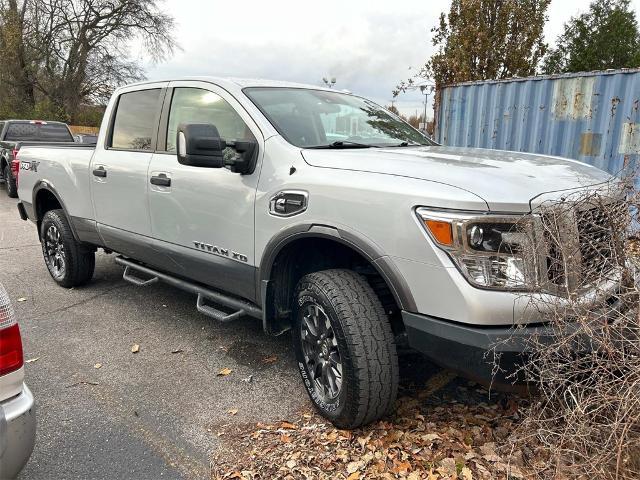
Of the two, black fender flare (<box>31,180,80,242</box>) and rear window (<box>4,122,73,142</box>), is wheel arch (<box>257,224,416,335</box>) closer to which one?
black fender flare (<box>31,180,80,242</box>)

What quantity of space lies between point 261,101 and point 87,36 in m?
29.1

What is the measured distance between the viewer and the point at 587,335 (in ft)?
6.90

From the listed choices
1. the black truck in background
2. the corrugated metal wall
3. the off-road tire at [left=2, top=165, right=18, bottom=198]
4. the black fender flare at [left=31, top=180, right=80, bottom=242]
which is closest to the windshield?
the black fender flare at [left=31, top=180, right=80, bottom=242]

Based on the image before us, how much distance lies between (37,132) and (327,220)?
1343 centimetres

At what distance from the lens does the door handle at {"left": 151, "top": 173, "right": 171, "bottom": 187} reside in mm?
3711

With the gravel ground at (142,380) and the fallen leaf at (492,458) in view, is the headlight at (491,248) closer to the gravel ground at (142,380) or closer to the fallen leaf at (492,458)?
the fallen leaf at (492,458)

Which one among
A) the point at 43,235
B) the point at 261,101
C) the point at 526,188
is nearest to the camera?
the point at 526,188

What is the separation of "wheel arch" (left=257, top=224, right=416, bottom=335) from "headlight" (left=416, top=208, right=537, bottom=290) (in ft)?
1.03

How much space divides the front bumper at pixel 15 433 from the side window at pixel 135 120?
247cm

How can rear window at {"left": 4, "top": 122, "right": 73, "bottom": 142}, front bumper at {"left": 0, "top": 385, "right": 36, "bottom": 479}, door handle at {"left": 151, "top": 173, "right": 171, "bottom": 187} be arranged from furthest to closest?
1. rear window at {"left": 4, "top": 122, "right": 73, "bottom": 142}
2. door handle at {"left": 151, "top": 173, "right": 171, "bottom": 187}
3. front bumper at {"left": 0, "top": 385, "right": 36, "bottom": 479}

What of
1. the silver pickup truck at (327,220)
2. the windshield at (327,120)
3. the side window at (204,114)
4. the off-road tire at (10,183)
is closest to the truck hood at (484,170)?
the silver pickup truck at (327,220)

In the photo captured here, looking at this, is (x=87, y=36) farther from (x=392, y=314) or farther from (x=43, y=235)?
(x=392, y=314)

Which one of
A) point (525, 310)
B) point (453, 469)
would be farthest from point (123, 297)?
point (525, 310)

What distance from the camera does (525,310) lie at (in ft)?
7.18
